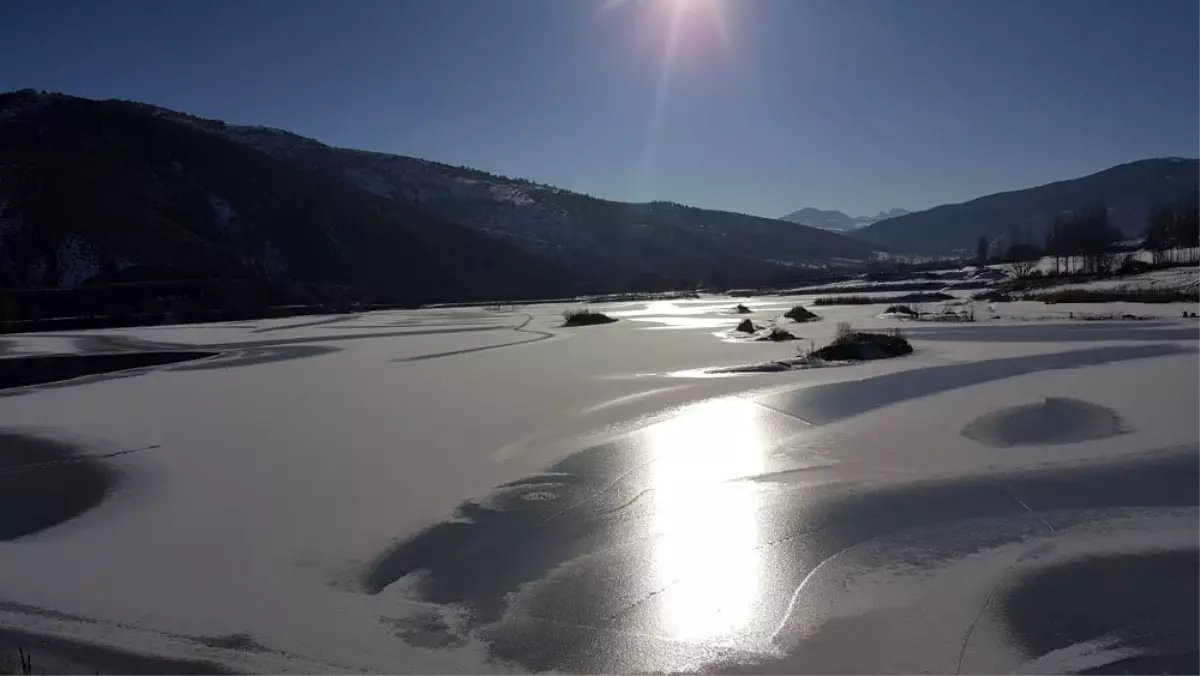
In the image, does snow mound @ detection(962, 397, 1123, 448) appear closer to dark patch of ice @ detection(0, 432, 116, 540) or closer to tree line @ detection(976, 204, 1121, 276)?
dark patch of ice @ detection(0, 432, 116, 540)

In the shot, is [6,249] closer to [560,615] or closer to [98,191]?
[98,191]

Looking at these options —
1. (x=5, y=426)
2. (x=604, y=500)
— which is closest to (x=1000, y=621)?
(x=604, y=500)

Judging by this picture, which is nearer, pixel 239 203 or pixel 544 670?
pixel 544 670

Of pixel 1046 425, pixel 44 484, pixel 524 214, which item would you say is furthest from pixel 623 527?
pixel 524 214

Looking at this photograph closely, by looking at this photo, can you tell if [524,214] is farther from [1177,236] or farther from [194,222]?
[1177,236]

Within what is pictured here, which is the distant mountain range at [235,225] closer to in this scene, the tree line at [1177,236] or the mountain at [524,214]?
the mountain at [524,214]

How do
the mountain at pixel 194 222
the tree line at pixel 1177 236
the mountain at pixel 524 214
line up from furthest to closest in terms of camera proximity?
the mountain at pixel 524 214, the tree line at pixel 1177 236, the mountain at pixel 194 222

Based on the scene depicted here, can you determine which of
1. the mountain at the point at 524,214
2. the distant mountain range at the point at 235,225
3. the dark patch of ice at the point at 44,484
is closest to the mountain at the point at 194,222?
the distant mountain range at the point at 235,225
